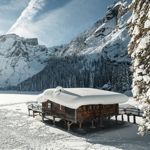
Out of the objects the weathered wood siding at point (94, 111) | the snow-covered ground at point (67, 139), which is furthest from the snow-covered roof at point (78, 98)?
the snow-covered ground at point (67, 139)

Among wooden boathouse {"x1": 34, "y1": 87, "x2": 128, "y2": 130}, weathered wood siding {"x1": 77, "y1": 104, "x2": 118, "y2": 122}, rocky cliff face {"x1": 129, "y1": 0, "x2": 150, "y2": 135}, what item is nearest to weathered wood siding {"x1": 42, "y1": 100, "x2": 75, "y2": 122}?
wooden boathouse {"x1": 34, "y1": 87, "x2": 128, "y2": 130}

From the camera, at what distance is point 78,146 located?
3191cm

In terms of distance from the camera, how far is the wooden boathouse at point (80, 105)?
38812 mm

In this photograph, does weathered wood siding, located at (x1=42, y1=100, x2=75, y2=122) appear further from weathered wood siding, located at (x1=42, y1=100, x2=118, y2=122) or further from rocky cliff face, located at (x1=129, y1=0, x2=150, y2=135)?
rocky cliff face, located at (x1=129, y1=0, x2=150, y2=135)

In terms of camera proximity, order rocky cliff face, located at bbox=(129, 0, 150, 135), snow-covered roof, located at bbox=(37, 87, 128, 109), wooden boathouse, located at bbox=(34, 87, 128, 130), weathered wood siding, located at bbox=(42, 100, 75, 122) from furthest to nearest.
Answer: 1. weathered wood siding, located at bbox=(42, 100, 75, 122)
2. wooden boathouse, located at bbox=(34, 87, 128, 130)
3. snow-covered roof, located at bbox=(37, 87, 128, 109)
4. rocky cliff face, located at bbox=(129, 0, 150, 135)

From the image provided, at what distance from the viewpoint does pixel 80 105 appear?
38281 mm

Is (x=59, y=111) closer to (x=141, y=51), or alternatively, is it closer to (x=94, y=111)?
(x=94, y=111)

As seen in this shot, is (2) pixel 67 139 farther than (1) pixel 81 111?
No

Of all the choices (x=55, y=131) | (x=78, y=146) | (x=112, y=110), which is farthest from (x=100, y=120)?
(x=78, y=146)

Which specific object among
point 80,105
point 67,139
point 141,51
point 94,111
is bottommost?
point 67,139

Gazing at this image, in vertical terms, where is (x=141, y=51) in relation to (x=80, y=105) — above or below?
above

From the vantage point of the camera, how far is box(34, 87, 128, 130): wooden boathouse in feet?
127

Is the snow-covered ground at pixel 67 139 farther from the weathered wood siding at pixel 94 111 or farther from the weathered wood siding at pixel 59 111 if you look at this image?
the weathered wood siding at pixel 94 111

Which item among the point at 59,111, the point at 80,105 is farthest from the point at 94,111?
the point at 59,111
